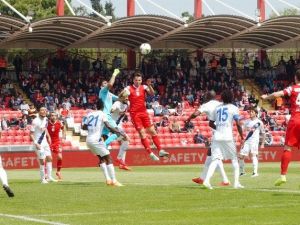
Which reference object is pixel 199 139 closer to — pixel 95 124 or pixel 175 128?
pixel 175 128

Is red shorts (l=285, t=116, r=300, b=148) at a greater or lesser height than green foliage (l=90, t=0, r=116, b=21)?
lesser

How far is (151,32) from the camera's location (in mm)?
49656

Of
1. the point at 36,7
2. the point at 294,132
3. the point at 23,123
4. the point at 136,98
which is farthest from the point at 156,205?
the point at 36,7

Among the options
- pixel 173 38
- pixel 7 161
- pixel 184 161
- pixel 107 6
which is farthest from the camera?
pixel 107 6

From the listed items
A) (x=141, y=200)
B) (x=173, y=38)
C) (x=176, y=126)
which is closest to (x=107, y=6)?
(x=173, y=38)

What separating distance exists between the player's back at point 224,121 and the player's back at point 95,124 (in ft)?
9.53

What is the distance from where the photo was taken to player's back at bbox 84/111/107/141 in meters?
19.8

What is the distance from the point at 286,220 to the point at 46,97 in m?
34.2

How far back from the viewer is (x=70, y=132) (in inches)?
1720

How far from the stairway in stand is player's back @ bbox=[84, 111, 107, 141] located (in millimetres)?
32296

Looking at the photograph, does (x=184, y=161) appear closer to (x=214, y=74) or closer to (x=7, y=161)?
(x=7, y=161)

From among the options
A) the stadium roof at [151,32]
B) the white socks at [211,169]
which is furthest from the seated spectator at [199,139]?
the white socks at [211,169]

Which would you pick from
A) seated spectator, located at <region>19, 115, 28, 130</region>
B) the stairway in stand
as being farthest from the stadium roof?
seated spectator, located at <region>19, 115, 28, 130</region>

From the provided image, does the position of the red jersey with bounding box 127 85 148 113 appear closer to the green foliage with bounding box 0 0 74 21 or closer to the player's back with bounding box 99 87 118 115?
the player's back with bounding box 99 87 118 115
